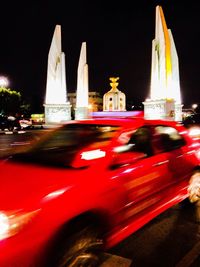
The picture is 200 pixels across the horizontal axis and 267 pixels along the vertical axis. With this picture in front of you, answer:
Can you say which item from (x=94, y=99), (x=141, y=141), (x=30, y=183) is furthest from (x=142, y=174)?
(x=94, y=99)

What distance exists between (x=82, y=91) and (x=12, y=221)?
135 ft

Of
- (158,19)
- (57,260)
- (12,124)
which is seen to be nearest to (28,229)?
(57,260)

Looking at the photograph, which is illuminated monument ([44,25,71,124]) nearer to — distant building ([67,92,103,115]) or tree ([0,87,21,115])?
tree ([0,87,21,115])

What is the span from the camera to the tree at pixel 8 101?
184ft

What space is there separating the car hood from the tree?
56.3m

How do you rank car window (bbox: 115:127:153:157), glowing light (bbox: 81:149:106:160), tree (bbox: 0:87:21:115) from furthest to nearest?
tree (bbox: 0:87:21:115)
car window (bbox: 115:127:153:157)
glowing light (bbox: 81:149:106:160)

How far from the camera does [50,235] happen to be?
7.64 ft

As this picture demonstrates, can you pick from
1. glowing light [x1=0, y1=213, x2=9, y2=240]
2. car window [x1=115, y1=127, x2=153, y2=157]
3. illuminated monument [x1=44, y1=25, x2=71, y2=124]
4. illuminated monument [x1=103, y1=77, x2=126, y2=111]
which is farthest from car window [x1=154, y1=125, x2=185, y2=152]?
illuminated monument [x1=103, y1=77, x2=126, y2=111]

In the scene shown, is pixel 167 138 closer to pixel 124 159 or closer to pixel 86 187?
pixel 124 159

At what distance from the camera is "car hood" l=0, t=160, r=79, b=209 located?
7.87ft

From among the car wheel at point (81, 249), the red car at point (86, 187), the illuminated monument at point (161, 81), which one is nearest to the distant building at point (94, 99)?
the illuminated monument at point (161, 81)

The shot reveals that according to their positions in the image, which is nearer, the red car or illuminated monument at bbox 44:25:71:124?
the red car

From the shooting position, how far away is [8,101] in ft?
187

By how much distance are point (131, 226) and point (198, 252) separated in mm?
874
